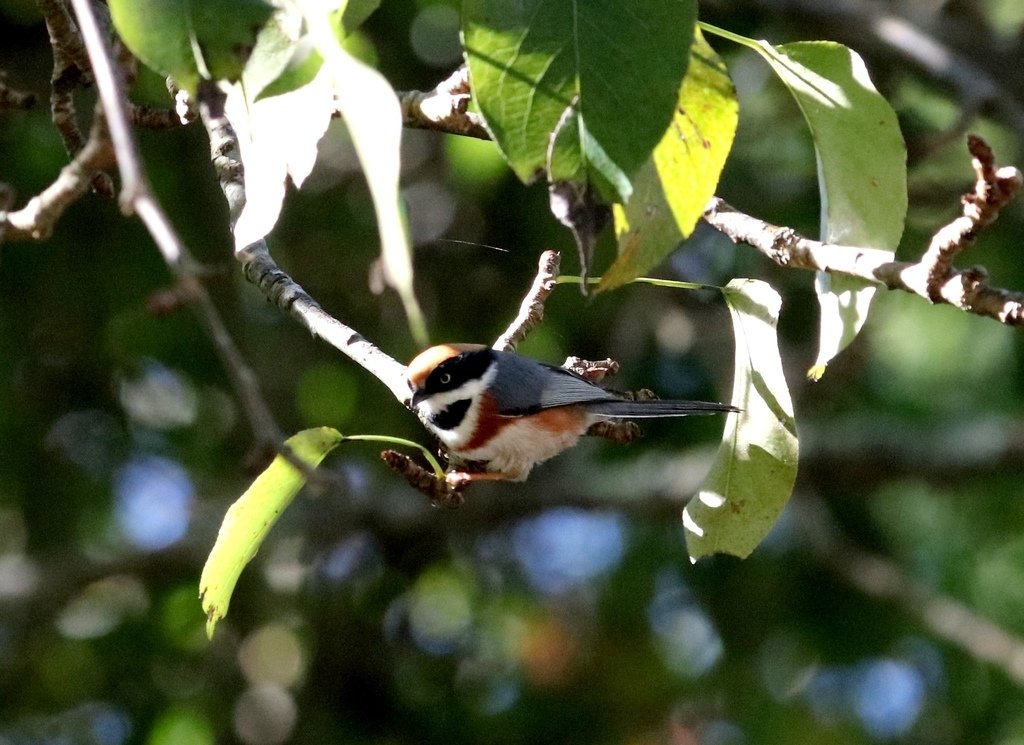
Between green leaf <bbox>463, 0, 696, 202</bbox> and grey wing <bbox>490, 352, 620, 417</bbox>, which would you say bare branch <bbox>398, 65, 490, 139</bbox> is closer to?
green leaf <bbox>463, 0, 696, 202</bbox>

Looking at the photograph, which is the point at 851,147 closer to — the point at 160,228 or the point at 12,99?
the point at 160,228

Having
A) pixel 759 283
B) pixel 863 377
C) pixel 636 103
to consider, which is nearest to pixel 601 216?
pixel 636 103

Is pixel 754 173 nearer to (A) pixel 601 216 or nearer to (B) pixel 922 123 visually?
(B) pixel 922 123

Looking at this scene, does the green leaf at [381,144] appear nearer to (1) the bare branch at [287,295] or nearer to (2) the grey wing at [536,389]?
(1) the bare branch at [287,295]

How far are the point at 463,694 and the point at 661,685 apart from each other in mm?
969

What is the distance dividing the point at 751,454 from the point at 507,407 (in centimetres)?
115

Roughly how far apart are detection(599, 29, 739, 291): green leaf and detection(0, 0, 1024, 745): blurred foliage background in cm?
347

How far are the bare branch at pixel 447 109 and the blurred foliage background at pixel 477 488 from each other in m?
2.89

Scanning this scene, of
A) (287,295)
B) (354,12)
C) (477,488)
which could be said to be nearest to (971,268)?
(354,12)

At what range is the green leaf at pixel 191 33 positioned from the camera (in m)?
1.76

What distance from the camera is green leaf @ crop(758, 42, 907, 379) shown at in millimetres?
2318

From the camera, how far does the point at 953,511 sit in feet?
23.9

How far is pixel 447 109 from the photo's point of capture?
252cm

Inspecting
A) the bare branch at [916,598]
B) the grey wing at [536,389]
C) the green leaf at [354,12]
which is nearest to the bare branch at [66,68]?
the green leaf at [354,12]
